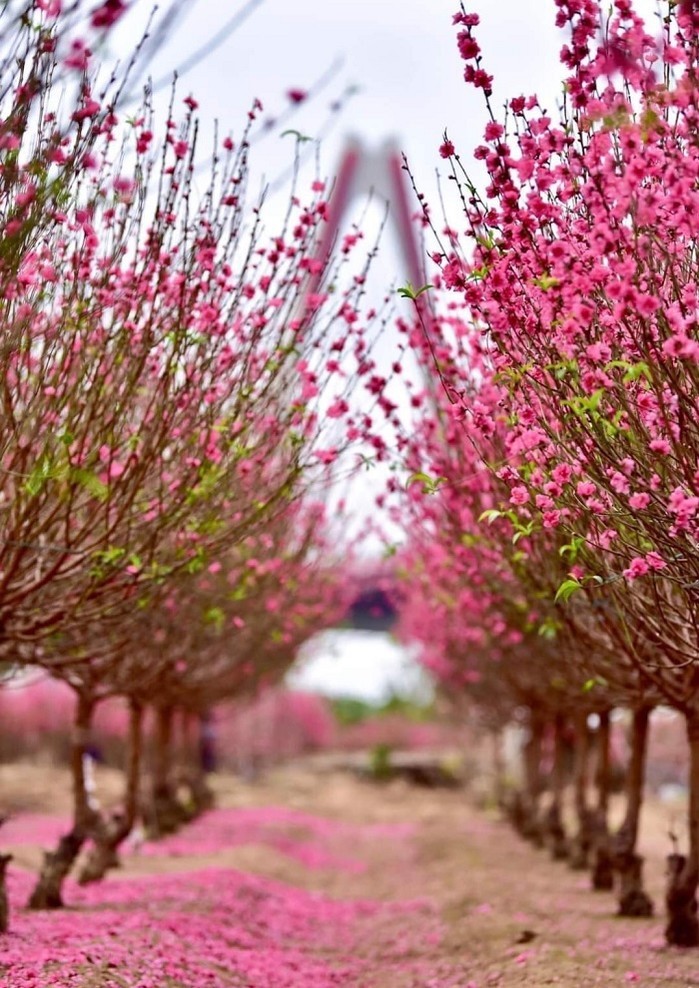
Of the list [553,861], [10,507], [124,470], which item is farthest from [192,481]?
[553,861]

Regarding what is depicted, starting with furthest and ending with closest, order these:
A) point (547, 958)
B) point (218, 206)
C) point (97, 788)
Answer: point (97, 788) → point (547, 958) → point (218, 206)

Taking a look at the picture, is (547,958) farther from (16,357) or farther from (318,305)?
(16,357)

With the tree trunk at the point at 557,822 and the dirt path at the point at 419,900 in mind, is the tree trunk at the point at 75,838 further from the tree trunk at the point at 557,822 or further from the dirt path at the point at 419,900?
the tree trunk at the point at 557,822

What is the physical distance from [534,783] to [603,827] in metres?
6.98

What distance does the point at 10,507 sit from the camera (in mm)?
7664

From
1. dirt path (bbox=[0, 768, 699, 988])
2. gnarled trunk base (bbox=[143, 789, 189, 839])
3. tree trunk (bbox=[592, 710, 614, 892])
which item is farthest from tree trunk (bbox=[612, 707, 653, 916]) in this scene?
gnarled trunk base (bbox=[143, 789, 189, 839])

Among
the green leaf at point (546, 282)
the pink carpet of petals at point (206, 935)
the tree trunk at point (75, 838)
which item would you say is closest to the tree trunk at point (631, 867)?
the pink carpet of petals at point (206, 935)

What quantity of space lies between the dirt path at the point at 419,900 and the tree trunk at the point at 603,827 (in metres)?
0.43

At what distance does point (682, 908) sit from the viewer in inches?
402

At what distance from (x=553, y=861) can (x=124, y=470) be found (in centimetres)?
1295

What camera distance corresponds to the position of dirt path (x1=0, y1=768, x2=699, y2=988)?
9492 mm

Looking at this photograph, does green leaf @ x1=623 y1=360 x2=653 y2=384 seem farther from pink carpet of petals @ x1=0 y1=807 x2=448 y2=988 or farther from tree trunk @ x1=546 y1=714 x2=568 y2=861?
tree trunk @ x1=546 y1=714 x2=568 y2=861

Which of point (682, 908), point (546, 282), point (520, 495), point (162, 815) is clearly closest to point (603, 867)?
point (682, 908)

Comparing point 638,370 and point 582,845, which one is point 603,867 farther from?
point 638,370
